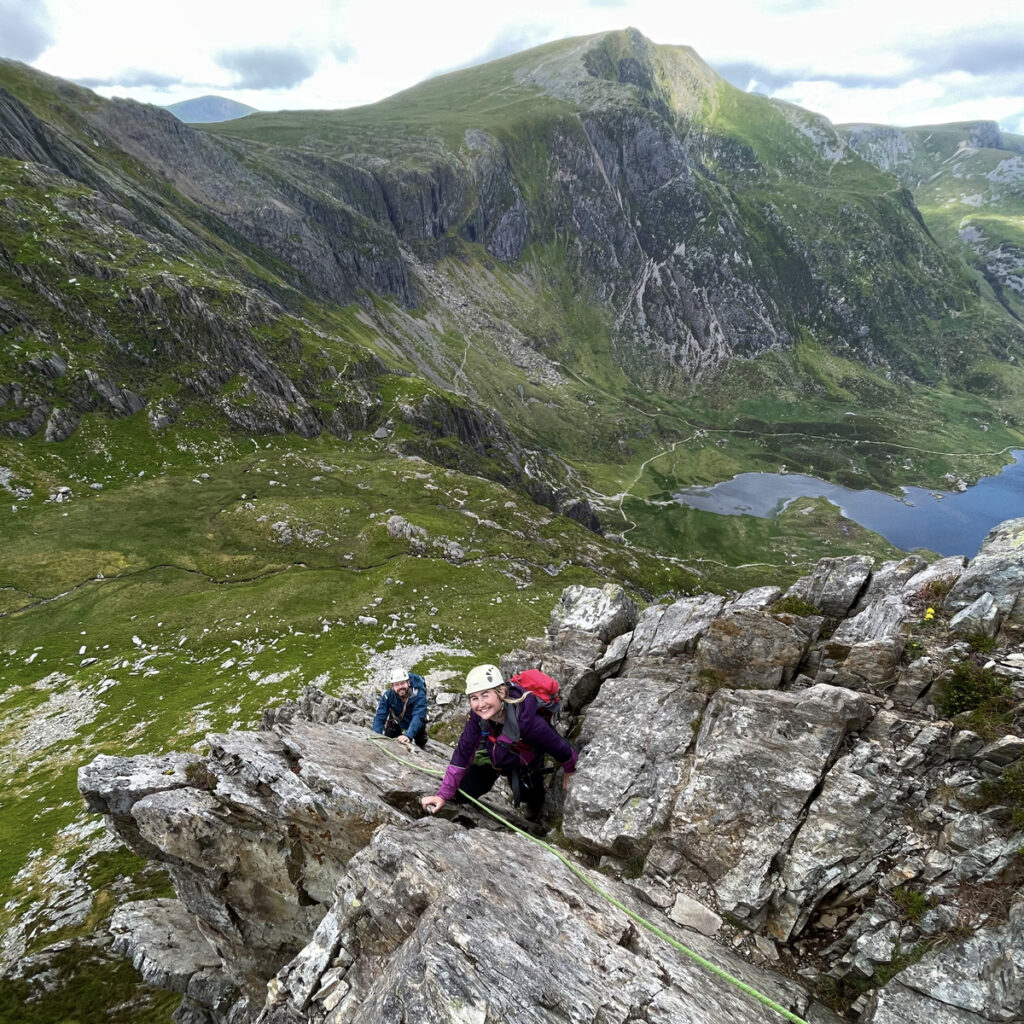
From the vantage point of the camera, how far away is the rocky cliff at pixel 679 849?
10289 millimetres

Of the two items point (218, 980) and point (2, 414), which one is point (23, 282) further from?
point (218, 980)

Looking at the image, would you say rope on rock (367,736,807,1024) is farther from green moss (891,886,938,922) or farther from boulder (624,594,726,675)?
boulder (624,594,726,675)

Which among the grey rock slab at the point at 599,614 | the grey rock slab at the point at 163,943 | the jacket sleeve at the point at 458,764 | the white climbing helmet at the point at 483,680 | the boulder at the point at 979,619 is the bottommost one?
the grey rock slab at the point at 163,943

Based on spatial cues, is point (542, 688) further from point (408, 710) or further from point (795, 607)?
point (795, 607)

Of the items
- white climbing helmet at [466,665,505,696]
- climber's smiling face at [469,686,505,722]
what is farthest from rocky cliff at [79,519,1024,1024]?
white climbing helmet at [466,665,505,696]

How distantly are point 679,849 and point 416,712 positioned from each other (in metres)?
10.1

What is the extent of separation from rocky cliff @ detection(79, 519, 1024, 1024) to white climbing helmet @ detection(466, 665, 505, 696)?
3.75 metres

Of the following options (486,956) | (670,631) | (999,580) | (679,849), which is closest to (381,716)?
(486,956)

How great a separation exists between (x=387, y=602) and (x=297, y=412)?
71310mm

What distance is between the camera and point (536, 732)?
574 inches

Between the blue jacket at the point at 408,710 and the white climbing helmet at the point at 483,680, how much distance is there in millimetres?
6720

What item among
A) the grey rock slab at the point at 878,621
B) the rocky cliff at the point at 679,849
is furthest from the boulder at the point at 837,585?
the grey rock slab at the point at 878,621

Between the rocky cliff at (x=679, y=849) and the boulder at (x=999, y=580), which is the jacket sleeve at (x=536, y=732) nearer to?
the rocky cliff at (x=679, y=849)

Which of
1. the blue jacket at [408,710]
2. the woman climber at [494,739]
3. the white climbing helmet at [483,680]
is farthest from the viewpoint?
the blue jacket at [408,710]
